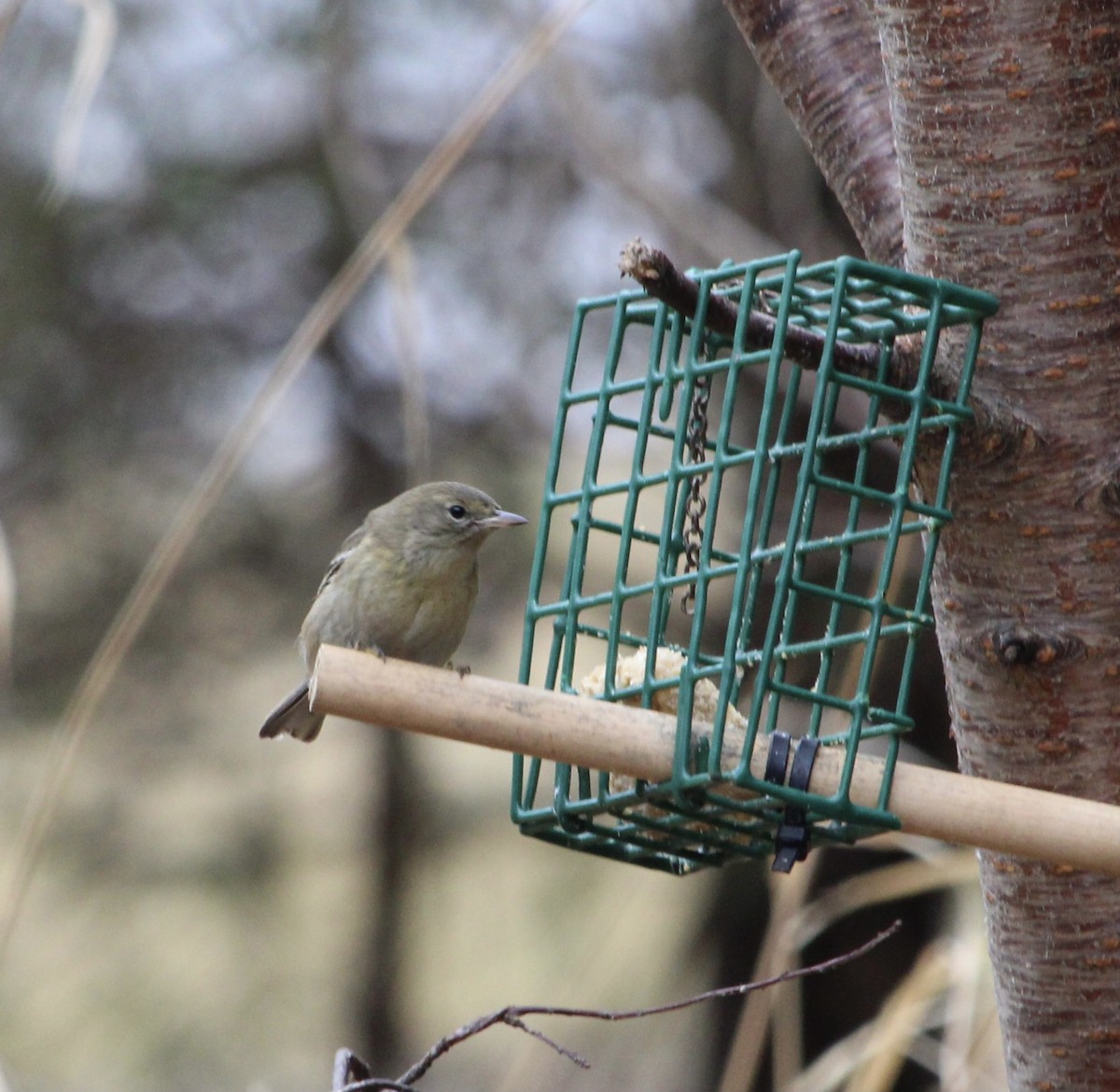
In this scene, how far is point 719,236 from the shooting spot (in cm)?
521

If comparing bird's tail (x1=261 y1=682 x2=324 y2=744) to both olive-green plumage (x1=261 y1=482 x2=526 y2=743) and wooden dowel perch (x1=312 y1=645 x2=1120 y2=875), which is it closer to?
olive-green plumage (x1=261 y1=482 x2=526 y2=743)

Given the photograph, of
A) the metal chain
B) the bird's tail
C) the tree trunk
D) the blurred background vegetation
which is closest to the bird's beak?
the bird's tail

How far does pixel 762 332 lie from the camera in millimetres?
2807

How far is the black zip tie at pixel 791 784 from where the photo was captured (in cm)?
259

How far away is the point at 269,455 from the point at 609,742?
244 inches

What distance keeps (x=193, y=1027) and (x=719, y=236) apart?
584cm

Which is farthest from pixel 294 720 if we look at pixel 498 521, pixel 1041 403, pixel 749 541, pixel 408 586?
pixel 1041 403

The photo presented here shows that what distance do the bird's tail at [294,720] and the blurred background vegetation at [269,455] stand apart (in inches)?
138

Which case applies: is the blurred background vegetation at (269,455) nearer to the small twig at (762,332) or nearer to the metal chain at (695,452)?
the metal chain at (695,452)

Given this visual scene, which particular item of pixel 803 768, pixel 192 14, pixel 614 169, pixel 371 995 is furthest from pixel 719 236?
pixel 371 995

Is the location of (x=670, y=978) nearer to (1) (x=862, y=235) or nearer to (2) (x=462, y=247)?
(2) (x=462, y=247)

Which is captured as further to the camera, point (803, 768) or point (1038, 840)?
point (803, 768)

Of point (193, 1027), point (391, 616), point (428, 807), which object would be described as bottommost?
point (193, 1027)

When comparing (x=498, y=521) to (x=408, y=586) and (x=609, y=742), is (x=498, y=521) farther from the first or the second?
(x=609, y=742)
